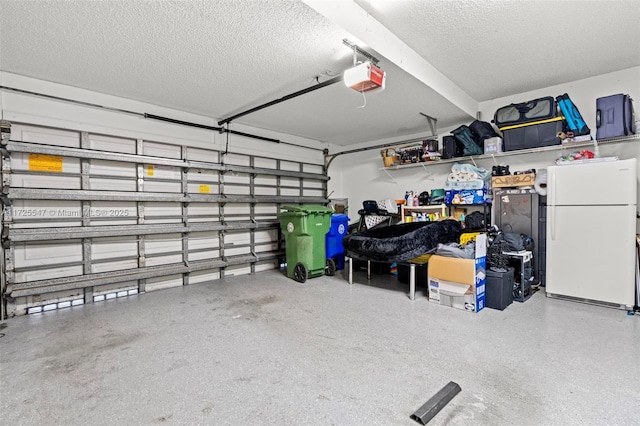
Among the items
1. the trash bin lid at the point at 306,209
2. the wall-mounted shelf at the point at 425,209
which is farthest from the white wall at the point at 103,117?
the wall-mounted shelf at the point at 425,209

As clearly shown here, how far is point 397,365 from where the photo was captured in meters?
2.16

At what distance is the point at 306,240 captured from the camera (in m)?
4.68

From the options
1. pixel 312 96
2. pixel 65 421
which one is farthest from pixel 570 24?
pixel 65 421

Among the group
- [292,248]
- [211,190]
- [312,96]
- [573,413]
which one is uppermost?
[312,96]

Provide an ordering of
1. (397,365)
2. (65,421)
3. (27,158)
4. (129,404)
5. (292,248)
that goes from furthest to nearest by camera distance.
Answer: (292,248), (27,158), (397,365), (129,404), (65,421)

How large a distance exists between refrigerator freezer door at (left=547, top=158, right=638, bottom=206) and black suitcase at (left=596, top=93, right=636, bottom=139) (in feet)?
1.69

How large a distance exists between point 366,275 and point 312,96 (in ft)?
9.63

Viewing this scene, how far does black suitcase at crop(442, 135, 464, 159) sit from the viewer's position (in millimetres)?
4797

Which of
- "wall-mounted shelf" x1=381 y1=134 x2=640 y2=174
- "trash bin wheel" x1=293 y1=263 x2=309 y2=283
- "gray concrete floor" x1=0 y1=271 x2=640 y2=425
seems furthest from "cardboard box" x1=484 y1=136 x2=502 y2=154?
"trash bin wheel" x1=293 y1=263 x2=309 y2=283

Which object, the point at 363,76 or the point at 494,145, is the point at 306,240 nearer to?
the point at 363,76

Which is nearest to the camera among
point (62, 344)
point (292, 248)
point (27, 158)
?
point (62, 344)

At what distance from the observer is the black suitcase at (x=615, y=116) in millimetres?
3413

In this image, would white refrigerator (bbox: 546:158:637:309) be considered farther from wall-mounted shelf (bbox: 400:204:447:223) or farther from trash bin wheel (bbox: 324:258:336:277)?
trash bin wheel (bbox: 324:258:336:277)

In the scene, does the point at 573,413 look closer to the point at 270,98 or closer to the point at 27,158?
the point at 270,98
